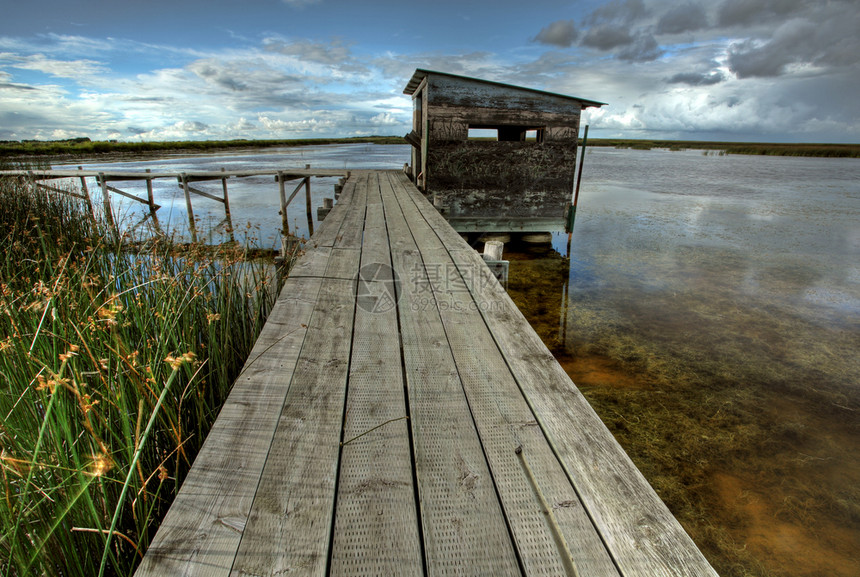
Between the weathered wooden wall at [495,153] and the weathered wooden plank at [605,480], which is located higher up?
the weathered wooden wall at [495,153]

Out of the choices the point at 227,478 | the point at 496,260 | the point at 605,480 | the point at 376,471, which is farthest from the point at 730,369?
the point at 227,478

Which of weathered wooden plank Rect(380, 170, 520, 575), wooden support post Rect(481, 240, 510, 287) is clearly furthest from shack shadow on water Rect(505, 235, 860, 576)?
weathered wooden plank Rect(380, 170, 520, 575)

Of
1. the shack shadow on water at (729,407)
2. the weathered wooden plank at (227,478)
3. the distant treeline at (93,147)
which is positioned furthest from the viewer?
the distant treeline at (93,147)

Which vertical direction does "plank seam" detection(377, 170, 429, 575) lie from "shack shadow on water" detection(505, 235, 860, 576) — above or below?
above

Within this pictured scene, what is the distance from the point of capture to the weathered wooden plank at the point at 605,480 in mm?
1024

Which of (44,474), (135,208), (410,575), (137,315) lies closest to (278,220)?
(135,208)

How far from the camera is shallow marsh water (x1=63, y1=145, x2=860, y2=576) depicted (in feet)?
9.77

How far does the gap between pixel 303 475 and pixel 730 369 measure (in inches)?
210

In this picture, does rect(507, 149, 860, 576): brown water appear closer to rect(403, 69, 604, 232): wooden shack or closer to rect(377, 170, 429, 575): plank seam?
rect(403, 69, 604, 232): wooden shack

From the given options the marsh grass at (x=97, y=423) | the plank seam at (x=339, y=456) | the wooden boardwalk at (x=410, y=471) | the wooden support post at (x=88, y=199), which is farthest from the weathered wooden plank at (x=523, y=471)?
the wooden support post at (x=88, y=199)

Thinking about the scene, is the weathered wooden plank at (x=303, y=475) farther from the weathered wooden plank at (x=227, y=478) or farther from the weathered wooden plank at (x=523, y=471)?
the weathered wooden plank at (x=523, y=471)

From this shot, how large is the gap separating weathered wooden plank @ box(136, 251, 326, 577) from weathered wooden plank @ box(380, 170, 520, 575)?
1.58 ft

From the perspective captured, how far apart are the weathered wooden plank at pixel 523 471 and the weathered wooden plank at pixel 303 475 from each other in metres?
0.49

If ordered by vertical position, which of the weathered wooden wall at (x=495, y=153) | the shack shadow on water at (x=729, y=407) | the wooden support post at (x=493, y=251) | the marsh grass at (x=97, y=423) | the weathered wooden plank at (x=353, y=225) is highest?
the weathered wooden wall at (x=495, y=153)
